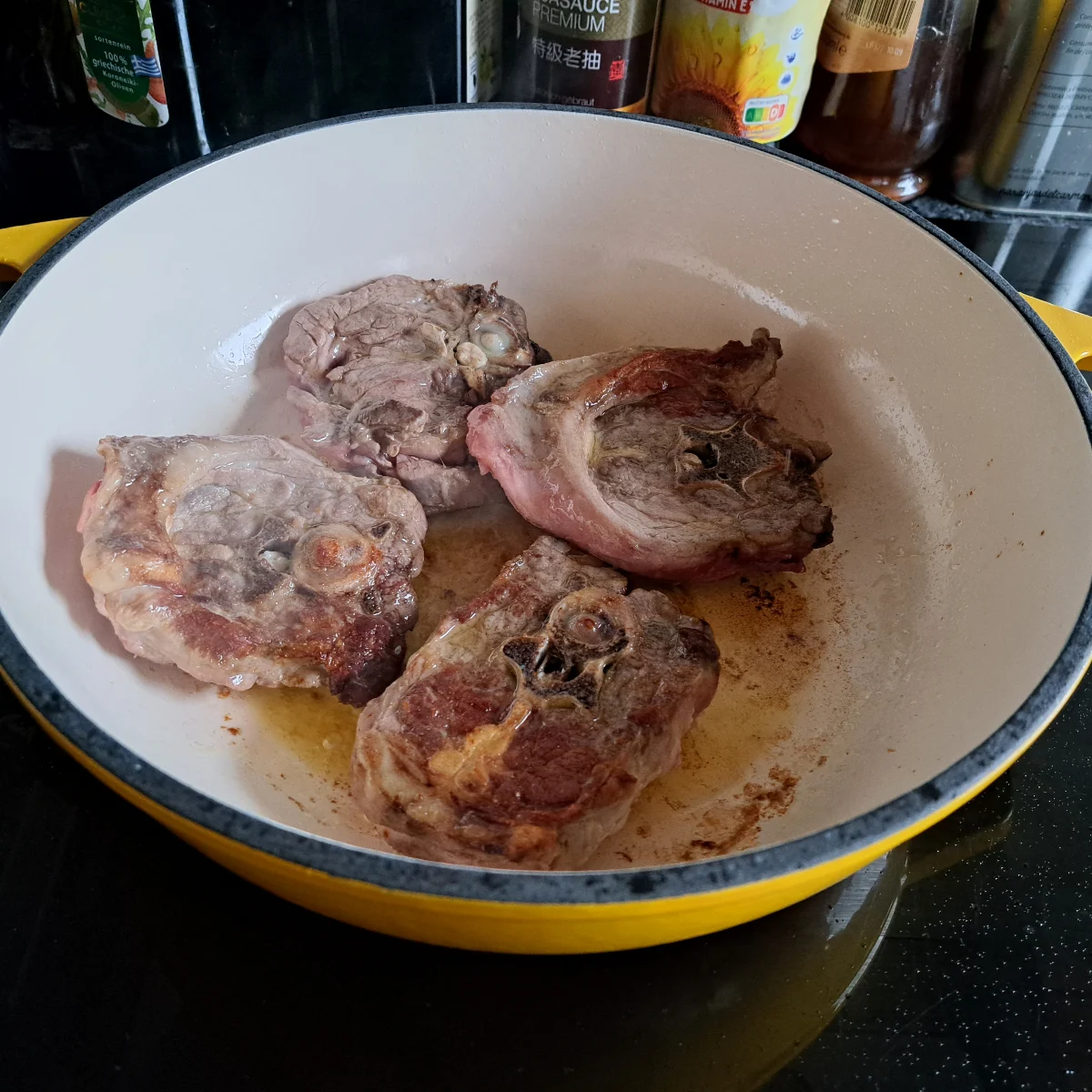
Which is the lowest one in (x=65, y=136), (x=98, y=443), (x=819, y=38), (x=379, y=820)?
(x=379, y=820)

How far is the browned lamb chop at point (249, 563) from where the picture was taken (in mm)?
Answer: 1043

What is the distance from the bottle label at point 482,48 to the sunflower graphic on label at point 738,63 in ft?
0.92

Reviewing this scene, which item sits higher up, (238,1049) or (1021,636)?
(1021,636)

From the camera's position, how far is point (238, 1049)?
900mm

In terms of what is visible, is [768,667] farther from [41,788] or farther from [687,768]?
[41,788]

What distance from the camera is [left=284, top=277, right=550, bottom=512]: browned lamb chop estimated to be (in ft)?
4.21

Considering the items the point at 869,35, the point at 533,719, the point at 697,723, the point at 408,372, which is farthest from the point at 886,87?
the point at 533,719

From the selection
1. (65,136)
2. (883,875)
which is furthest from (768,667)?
(65,136)

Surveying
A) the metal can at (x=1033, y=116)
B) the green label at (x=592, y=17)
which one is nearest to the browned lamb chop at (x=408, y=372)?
the green label at (x=592, y=17)

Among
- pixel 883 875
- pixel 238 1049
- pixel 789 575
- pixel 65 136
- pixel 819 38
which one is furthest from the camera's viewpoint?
pixel 819 38

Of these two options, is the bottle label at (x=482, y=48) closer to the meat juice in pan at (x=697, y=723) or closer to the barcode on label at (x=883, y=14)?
the barcode on label at (x=883, y=14)

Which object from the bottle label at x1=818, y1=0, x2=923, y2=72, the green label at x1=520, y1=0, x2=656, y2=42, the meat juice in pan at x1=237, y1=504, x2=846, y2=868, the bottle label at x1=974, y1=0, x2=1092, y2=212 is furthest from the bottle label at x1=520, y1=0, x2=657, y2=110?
the meat juice in pan at x1=237, y1=504, x2=846, y2=868

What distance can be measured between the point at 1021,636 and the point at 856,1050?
433 mm

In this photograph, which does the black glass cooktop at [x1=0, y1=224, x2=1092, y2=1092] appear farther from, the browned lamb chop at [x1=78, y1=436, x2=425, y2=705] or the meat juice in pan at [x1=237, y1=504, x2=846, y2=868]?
the browned lamb chop at [x1=78, y1=436, x2=425, y2=705]
